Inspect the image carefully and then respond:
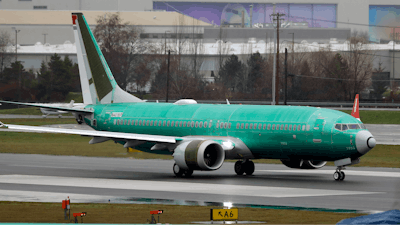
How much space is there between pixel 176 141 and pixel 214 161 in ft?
7.80

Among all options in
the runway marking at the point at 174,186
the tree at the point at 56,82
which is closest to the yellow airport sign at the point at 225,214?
the runway marking at the point at 174,186

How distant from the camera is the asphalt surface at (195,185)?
80.7 ft

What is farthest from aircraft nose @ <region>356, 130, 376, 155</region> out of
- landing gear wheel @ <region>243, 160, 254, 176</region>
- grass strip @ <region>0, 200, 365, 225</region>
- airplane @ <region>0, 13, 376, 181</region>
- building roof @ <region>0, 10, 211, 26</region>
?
building roof @ <region>0, 10, 211, 26</region>

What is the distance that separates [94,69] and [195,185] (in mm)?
13770

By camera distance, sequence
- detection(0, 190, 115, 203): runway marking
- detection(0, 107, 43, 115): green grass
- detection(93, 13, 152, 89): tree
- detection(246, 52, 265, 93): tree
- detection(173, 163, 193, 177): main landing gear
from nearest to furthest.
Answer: detection(0, 190, 115, 203): runway marking
detection(173, 163, 193, 177): main landing gear
detection(0, 107, 43, 115): green grass
detection(93, 13, 152, 89): tree
detection(246, 52, 265, 93): tree

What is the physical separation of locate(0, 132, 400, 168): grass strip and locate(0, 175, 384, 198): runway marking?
14.8 m

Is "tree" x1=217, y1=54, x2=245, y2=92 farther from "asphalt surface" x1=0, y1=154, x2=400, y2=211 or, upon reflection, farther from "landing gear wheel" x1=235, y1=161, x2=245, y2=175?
"landing gear wheel" x1=235, y1=161, x2=245, y2=175

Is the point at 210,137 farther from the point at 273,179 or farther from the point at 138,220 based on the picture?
the point at 138,220

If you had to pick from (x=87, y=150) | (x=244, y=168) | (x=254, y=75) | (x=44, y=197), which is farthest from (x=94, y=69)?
(x=254, y=75)

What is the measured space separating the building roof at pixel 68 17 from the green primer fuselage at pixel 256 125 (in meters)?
116

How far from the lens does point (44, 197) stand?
2503cm

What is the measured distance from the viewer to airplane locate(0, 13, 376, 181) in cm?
3142

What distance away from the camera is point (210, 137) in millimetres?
34812

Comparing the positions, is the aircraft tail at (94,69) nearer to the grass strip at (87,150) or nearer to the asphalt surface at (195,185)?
the asphalt surface at (195,185)
